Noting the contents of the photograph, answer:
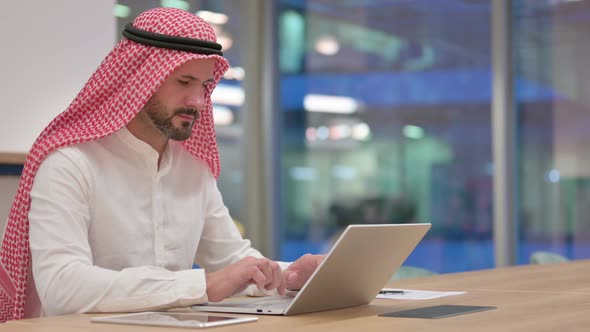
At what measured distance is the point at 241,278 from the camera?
2.07 meters

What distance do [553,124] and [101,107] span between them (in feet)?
16.2

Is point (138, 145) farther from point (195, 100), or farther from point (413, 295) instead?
point (413, 295)

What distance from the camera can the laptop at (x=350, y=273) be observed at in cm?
192

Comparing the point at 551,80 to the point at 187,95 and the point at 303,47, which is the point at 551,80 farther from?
the point at 187,95

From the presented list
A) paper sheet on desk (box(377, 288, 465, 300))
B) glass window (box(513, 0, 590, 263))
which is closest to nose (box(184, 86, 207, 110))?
paper sheet on desk (box(377, 288, 465, 300))

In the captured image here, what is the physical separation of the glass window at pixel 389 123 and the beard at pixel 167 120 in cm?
481

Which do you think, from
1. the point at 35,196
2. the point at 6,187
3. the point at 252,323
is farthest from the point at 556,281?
the point at 6,187

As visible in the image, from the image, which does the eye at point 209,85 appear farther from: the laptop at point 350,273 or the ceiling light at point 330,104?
the ceiling light at point 330,104

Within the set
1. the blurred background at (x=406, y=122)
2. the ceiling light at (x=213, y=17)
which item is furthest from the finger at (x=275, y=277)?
the ceiling light at (x=213, y=17)

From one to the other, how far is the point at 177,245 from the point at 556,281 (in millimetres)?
1154

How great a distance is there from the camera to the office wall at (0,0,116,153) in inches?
161

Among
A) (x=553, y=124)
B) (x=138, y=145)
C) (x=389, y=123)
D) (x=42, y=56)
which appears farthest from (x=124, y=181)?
(x=389, y=123)

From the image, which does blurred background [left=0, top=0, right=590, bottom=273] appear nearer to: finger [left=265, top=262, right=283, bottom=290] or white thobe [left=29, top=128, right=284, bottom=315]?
white thobe [left=29, top=128, right=284, bottom=315]

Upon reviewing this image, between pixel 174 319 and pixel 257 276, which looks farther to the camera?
pixel 257 276
